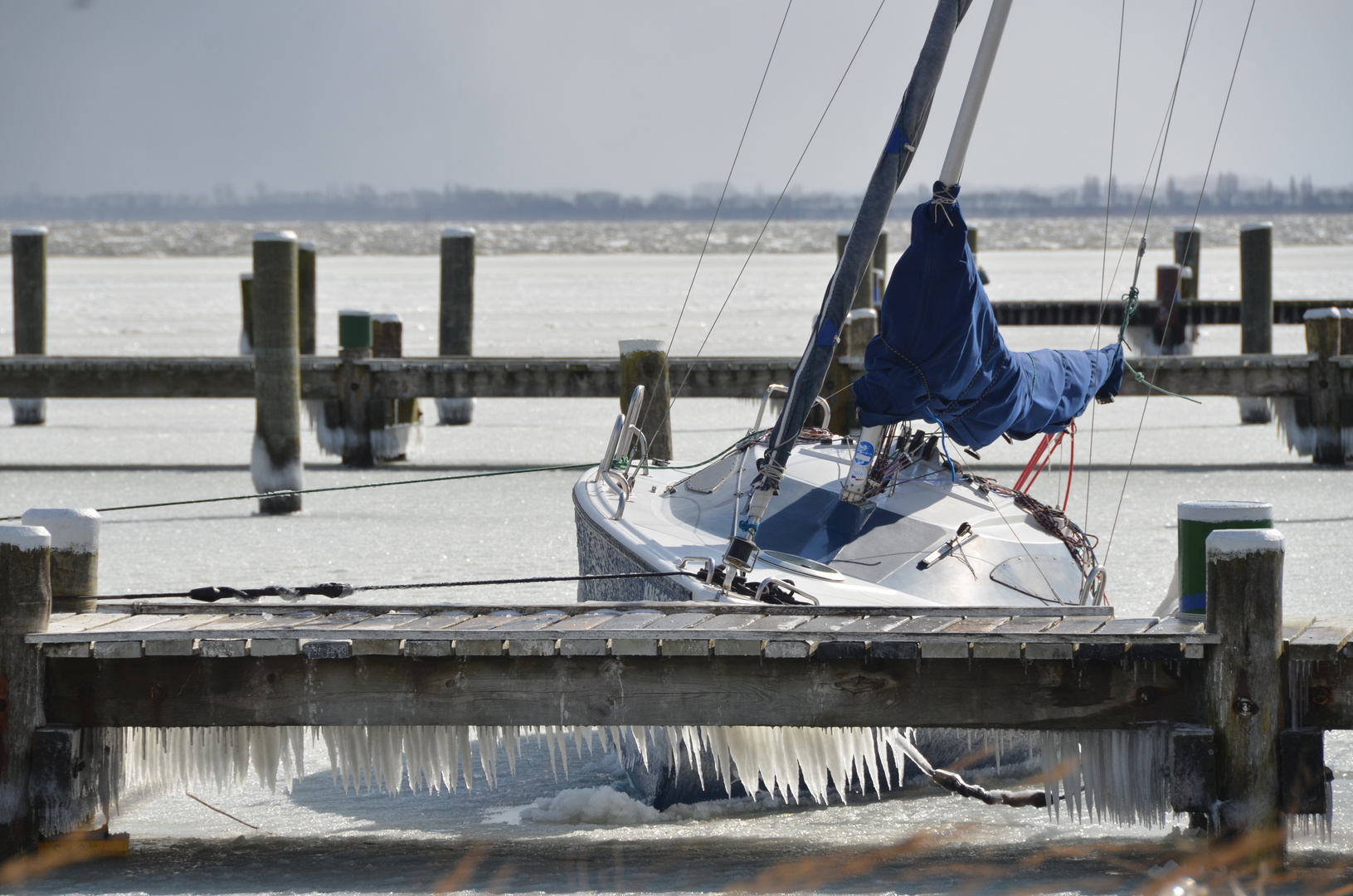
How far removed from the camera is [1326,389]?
13555mm

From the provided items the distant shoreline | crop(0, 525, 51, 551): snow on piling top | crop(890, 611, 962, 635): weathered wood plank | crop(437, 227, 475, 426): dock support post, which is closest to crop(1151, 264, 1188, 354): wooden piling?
crop(437, 227, 475, 426): dock support post

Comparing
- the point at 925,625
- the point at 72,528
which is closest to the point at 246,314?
the point at 72,528

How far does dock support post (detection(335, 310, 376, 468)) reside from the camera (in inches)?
543

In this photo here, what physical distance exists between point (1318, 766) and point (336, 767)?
328 cm

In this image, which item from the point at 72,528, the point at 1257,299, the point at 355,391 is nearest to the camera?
the point at 72,528

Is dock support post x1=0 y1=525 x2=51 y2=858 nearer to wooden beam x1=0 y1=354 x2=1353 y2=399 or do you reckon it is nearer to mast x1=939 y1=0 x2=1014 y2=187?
mast x1=939 y1=0 x2=1014 y2=187

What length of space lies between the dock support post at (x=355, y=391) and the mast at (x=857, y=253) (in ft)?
25.1

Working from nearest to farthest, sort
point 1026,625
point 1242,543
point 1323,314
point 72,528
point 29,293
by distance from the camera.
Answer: point 1242,543 → point 1026,625 → point 72,528 → point 1323,314 → point 29,293

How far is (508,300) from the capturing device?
35.6m

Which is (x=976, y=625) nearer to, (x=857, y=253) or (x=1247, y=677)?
(x=1247, y=677)

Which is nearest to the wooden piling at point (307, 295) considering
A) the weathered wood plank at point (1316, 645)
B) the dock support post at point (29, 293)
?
the dock support post at point (29, 293)

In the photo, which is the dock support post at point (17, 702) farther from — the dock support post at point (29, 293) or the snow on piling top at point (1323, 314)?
the dock support post at point (29, 293)

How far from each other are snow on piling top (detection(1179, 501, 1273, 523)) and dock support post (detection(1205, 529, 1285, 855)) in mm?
266

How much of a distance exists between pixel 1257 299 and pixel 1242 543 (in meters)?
13.0
